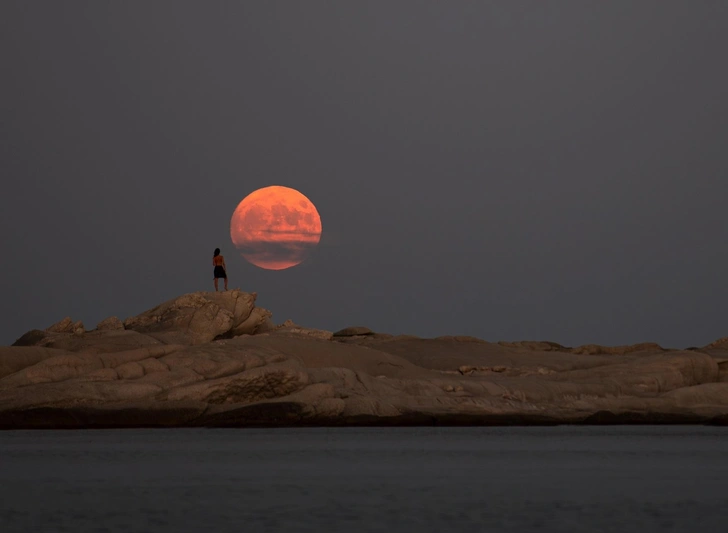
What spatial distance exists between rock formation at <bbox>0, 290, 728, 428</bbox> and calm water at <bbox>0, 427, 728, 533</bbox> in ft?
5.58

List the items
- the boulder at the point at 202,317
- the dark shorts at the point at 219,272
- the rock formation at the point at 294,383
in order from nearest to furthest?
1. the rock formation at the point at 294,383
2. the boulder at the point at 202,317
3. the dark shorts at the point at 219,272

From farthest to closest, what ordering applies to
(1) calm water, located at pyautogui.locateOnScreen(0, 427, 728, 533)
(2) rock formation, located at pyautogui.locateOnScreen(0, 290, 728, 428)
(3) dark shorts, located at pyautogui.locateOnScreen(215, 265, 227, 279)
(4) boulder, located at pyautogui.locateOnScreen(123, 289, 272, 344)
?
1. (3) dark shorts, located at pyautogui.locateOnScreen(215, 265, 227, 279)
2. (4) boulder, located at pyautogui.locateOnScreen(123, 289, 272, 344)
3. (2) rock formation, located at pyautogui.locateOnScreen(0, 290, 728, 428)
4. (1) calm water, located at pyautogui.locateOnScreen(0, 427, 728, 533)

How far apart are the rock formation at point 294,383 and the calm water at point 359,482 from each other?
1.70 metres

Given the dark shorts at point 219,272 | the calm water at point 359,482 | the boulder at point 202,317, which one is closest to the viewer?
the calm water at point 359,482

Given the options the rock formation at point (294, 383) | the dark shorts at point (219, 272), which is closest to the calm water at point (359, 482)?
the rock formation at point (294, 383)

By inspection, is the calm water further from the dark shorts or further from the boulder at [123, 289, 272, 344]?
the dark shorts

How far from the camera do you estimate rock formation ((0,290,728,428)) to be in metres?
31.5

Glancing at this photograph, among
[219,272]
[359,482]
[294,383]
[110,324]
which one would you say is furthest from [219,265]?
[359,482]

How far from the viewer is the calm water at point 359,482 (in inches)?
556

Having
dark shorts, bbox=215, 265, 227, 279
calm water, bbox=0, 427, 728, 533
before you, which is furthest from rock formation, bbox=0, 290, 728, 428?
calm water, bbox=0, 427, 728, 533

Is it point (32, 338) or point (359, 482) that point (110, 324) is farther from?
point (359, 482)

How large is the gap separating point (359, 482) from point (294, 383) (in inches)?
557

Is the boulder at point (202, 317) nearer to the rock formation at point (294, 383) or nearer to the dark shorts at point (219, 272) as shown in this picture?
the rock formation at point (294, 383)

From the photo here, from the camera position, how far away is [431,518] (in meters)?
14.4
